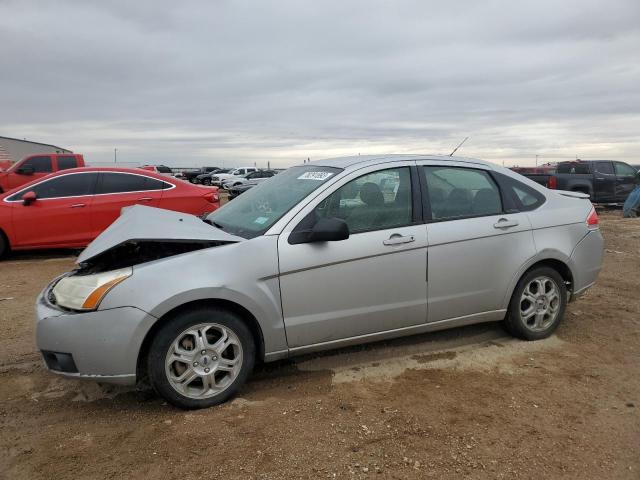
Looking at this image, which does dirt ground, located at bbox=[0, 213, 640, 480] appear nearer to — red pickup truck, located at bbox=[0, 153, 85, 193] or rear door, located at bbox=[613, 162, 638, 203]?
red pickup truck, located at bbox=[0, 153, 85, 193]

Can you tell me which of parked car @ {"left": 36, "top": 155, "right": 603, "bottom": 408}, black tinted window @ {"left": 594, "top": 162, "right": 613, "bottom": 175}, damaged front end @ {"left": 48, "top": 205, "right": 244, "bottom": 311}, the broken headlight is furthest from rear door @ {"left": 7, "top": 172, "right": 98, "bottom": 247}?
black tinted window @ {"left": 594, "top": 162, "right": 613, "bottom": 175}

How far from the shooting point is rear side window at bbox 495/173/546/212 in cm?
443

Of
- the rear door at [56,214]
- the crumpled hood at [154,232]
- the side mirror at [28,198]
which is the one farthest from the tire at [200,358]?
the side mirror at [28,198]

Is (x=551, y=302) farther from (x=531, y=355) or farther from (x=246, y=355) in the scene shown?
(x=246, y=355)

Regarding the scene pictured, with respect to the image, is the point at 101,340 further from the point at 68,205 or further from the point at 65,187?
the point at 65,187

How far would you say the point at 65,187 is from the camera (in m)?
8.38

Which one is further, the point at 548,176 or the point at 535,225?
the point at 548,176

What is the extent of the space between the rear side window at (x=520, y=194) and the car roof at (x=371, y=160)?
9.0 inches

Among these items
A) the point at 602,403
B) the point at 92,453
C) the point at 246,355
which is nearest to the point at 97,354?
the point at 92,453

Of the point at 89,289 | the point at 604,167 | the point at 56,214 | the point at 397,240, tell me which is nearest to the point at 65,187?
the point at 56,214

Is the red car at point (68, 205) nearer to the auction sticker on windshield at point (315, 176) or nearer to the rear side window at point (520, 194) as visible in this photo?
the auction sticker on windshield at point (315, 176)

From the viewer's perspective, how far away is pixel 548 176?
16.1 meters

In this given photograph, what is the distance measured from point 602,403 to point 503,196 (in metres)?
1.78

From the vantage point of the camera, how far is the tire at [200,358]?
10.4ft
